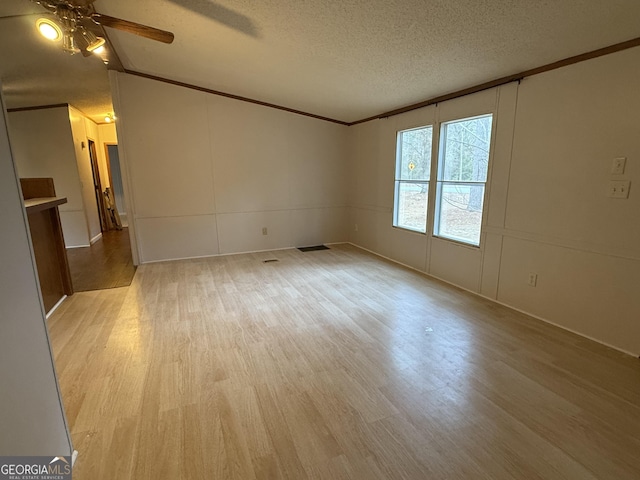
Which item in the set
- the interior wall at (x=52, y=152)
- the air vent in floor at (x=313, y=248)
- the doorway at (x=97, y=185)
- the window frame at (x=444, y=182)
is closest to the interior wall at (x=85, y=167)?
the interior wall at (x=52, y=152)

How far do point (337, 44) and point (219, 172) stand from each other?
293 cm

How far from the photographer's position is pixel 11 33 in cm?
291

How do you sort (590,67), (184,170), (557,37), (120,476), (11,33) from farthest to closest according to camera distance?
(184,170)
(11,33)
(590,67)
(557,37)
(120,476)

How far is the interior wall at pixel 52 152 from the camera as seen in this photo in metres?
5.41

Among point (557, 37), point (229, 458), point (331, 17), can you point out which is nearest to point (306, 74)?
point (331, 17)

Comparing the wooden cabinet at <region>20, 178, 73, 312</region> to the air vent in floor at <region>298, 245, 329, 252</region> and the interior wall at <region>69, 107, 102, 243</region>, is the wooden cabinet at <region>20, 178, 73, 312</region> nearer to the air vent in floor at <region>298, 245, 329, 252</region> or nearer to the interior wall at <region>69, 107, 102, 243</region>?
the interior wall at <region>69, 107, 102, 243</region>

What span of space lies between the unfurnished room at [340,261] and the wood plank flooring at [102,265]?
6 centimetres

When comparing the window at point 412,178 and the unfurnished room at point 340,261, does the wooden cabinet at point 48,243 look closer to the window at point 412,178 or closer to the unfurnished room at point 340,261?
the unfurnished room at point 340,261

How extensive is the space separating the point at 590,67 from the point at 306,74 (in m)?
2.62

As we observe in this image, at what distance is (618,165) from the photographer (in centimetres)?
228

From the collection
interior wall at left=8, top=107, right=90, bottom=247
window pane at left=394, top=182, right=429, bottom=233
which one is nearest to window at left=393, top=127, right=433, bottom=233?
window pane at left=394, top=182, right=429, bottom=233

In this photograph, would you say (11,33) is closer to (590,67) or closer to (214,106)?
(214,106)

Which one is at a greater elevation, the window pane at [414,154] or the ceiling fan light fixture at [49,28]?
the ceiling fan light fixture at [49,28]

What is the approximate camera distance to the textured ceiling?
2092 millimetres
